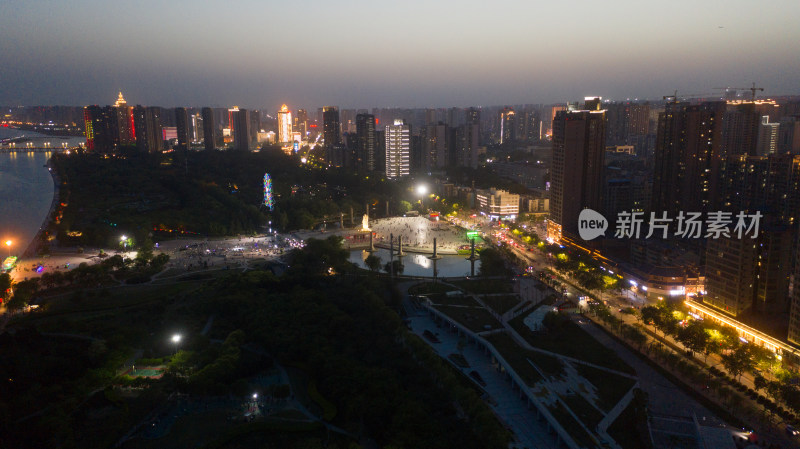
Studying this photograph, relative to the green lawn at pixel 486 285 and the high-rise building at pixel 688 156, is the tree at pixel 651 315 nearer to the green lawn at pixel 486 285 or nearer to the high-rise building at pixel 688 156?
the green lawn at pixel 486 285


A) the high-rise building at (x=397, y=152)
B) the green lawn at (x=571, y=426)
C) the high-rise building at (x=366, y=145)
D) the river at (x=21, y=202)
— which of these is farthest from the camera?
the high-rise building at (x=366, y=145)

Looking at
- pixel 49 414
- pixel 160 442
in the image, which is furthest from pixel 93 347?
pixel 160 442

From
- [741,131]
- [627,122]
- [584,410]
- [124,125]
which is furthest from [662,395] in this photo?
[627,122]

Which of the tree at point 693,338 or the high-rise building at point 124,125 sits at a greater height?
the high-rise building at point 124,125

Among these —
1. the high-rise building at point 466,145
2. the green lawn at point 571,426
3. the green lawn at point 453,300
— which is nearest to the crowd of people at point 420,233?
the green lawn at point 453,300

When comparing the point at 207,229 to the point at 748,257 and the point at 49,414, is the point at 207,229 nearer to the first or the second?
the point at 49,414

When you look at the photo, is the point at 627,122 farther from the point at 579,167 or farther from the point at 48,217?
the point at 48,217

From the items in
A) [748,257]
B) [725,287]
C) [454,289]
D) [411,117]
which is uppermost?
[411,117]
